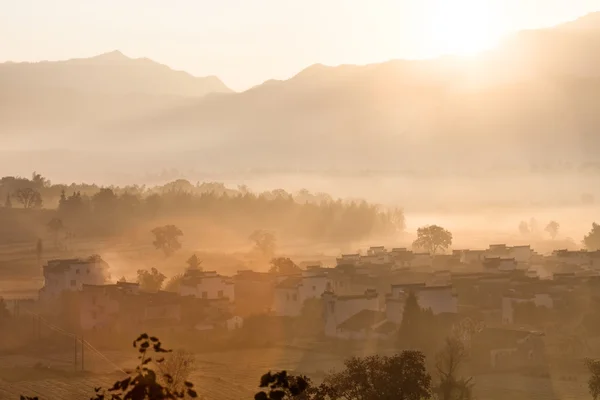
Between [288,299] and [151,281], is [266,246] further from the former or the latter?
[288,299]

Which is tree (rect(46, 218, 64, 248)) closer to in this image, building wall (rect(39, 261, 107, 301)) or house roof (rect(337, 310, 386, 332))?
building wall (rect(39, 261, 107, 301))

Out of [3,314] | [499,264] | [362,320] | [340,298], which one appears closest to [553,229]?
[499,264]

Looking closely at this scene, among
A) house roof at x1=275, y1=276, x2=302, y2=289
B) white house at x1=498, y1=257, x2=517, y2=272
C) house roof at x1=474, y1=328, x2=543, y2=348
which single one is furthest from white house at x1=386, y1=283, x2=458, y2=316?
white house at x1=498, y1=257, x2=517, y2=272

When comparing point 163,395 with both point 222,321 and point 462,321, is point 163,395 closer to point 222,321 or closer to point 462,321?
point 462,321

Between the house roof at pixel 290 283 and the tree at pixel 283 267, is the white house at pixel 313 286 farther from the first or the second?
the tree at pixel 283 267

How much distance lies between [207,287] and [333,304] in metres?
13.1

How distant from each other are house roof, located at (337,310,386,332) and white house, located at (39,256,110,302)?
2120 cm

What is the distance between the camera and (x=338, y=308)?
64562mm

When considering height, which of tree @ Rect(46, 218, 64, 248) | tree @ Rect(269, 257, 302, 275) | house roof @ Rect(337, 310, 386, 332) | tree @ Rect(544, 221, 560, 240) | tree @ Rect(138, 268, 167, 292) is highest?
tree @ Rect(544, 221, 560, 240)

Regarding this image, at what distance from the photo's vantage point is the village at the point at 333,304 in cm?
6162

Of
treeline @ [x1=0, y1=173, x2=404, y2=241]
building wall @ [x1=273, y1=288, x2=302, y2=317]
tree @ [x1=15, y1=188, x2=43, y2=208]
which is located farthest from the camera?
tree @ [x1=15, y1=188, x2=43, y2=208]

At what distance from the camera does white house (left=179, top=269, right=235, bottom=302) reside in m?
74.4

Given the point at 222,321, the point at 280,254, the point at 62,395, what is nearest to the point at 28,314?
the point at 222,321

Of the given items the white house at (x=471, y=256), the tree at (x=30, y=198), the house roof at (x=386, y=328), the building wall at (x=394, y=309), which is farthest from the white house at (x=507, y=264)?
the tree at (x=30, y=198)
